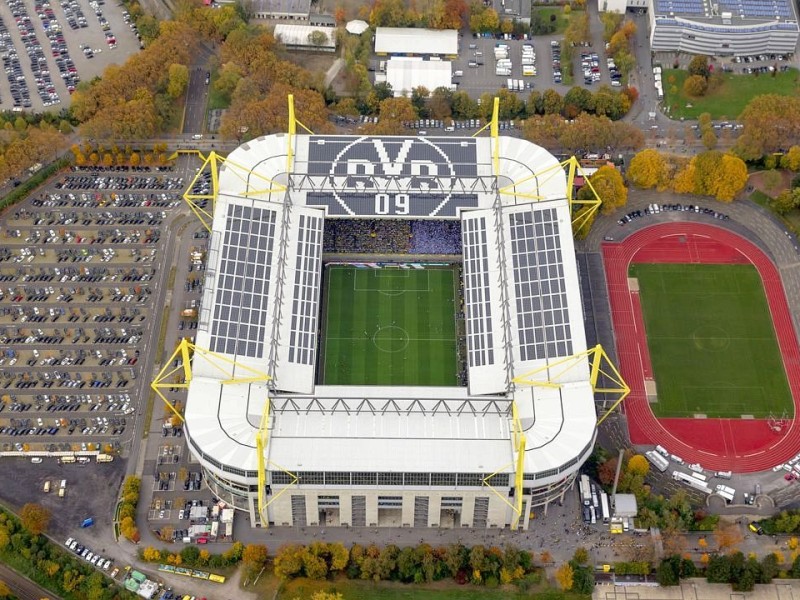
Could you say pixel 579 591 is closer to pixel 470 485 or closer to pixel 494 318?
pixel 470 485

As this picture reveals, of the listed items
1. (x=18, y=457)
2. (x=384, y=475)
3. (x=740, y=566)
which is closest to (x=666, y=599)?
(x=740, y=566)

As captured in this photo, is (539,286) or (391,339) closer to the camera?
(539,286)

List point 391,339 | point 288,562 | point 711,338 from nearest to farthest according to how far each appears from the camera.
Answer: point 288,562 < point 391,339 < point 711,338

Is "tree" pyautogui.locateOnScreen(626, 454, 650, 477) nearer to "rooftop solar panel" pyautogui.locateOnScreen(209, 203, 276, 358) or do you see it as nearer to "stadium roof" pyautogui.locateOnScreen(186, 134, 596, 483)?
"stadium roof" pyautogui.locateOnScreen(186, 134, 596, 483)

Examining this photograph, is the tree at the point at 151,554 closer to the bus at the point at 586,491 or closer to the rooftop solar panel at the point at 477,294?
the rooftop solar panel at the point at 477,294

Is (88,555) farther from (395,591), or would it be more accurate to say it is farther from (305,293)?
(305,293)

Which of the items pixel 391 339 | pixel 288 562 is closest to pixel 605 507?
pixel 391 339
